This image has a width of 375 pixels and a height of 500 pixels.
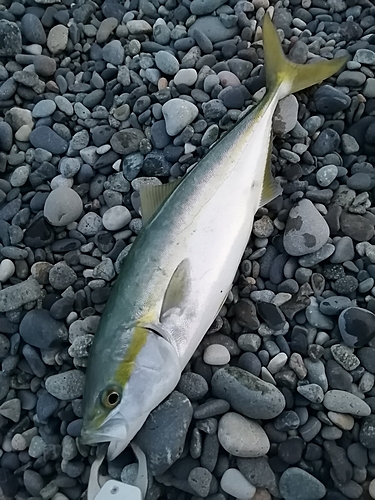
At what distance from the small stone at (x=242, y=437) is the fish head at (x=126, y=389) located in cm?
33

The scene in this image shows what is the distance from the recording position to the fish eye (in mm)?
1934

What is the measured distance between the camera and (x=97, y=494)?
2.03 m

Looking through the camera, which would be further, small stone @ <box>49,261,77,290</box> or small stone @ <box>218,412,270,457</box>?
small stone @ <box>49,261,77,290</box>

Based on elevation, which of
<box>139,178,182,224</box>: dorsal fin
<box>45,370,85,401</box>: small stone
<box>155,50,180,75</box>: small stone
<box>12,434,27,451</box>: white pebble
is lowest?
<box>12,434,27,451</box>: white pebble

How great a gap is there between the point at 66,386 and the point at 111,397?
1.39 ft

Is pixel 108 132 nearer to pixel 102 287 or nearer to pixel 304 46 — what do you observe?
pixel 102 287

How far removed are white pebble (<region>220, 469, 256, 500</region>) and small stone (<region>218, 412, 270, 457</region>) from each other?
8cm

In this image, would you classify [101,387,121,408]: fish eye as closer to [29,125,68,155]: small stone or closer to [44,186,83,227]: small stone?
[44,186,83,227]: small stone

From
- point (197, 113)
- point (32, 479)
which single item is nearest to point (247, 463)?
point (32, 479)

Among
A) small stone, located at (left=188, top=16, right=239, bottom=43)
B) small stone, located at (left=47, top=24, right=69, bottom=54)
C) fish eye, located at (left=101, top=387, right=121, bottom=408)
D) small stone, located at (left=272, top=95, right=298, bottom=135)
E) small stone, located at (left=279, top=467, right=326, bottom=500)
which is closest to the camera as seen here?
fish eye, located at (left=101, top=387, right=121, bottom=408)

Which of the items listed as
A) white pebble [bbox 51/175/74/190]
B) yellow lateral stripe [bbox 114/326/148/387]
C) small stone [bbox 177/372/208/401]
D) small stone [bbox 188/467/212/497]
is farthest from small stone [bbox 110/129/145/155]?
small stone [bbox 188/467/212/497]

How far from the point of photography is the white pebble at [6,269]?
99.4 inches

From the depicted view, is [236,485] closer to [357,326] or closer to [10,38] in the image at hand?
[357,326]

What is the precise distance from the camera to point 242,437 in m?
2.10
